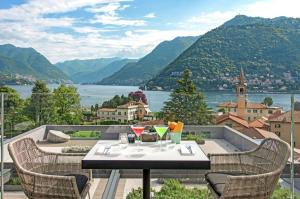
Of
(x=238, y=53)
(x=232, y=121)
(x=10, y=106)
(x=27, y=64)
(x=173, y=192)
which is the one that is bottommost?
(x=173, y=192)

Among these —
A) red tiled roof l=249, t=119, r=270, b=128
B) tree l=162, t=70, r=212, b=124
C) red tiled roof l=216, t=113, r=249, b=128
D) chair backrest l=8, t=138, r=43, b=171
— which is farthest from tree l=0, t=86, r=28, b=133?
red tiled roof l=216, t=113, r=249, b=128

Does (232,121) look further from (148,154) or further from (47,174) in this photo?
(148,154)

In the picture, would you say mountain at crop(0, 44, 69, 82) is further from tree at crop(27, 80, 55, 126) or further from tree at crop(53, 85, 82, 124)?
tree at crop(27, 80, 55, 126)

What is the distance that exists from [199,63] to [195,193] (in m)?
41.2

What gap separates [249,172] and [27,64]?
101m

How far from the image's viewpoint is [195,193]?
3203 mm

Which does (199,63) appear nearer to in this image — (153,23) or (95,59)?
(153,23)

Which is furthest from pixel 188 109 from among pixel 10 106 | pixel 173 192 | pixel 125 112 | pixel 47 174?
pixel 47 174

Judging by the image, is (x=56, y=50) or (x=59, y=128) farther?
(x=56, y=50)

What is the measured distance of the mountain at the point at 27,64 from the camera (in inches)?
3398

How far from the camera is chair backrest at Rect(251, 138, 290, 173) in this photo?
257 centimetres

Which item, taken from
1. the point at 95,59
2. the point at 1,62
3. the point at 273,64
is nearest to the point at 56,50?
the point at 273,64

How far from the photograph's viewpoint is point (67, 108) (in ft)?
34.5

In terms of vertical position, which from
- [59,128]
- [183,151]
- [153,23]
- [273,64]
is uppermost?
[153,23]
